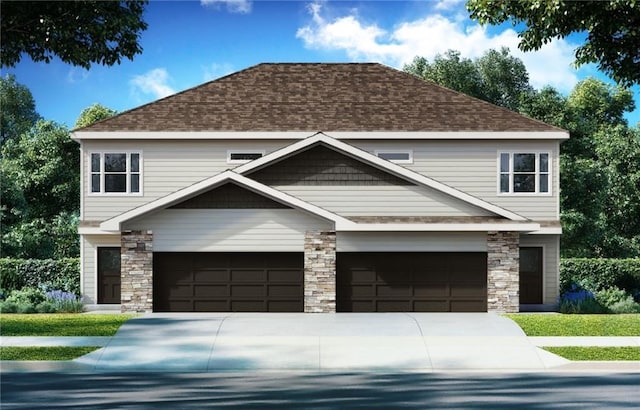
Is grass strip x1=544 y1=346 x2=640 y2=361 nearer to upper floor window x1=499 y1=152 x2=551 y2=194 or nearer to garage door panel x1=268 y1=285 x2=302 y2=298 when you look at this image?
garage door panel x1=268 y1=285 x2=302 y2=298

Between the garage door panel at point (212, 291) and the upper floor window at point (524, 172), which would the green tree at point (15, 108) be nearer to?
the garage door panel at point (212, 291)

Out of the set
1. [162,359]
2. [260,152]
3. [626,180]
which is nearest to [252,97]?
[260,152]

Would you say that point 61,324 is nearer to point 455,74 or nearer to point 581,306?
point 581,306

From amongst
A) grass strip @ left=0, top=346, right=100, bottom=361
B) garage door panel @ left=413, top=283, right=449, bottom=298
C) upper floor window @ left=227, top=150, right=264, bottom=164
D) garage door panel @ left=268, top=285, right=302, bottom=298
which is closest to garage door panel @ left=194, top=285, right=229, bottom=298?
garage door panel @ left=268, top=285, right=302, bottom=298

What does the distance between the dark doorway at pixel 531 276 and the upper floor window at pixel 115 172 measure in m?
13.9

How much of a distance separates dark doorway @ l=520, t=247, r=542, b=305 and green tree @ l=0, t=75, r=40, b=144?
4214 cm

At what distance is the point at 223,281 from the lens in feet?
90.4

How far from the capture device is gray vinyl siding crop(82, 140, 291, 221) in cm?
3136

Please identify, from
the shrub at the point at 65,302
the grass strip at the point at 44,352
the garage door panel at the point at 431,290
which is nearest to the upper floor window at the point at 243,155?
the shrub at the point at 65,302

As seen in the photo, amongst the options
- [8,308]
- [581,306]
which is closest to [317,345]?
[581,306]

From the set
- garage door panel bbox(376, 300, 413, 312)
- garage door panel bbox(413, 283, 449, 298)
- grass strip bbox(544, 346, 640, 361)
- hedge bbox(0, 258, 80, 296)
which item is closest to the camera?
grass strip bbox(544, 346, 640, 361)

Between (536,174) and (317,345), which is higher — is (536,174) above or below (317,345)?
above

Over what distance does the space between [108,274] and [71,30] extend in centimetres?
1190

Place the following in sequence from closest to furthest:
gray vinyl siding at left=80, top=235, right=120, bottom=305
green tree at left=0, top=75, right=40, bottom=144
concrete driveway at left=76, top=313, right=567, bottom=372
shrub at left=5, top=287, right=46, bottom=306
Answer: concrete driveway at left=76, top=313, right=567, bottom=372 < shrub at left=5, top=287, right=46, bottom=306 < gray vinyl siding at left=80, top=235, right=120, bottom=305 < green tree at left=0, top=75, right=40, bottom=144
